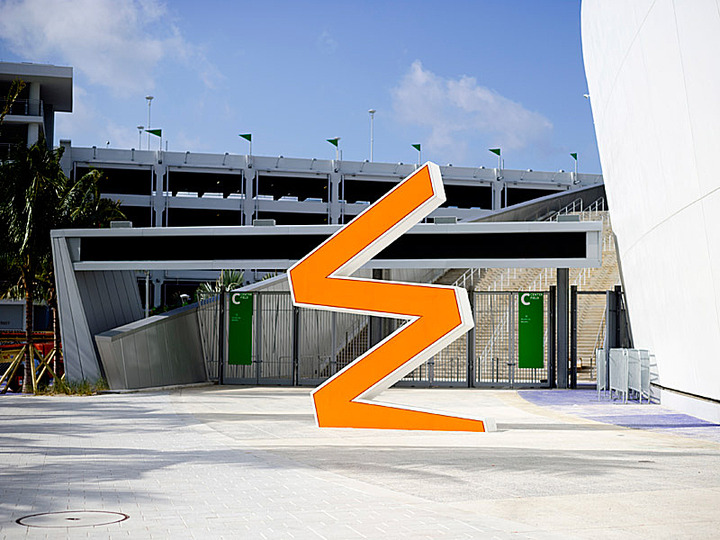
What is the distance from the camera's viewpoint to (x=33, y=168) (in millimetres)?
23344

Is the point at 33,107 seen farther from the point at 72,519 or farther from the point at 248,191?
the point at 72,519

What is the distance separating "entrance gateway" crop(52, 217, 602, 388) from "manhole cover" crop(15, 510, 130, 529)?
49.8 feet

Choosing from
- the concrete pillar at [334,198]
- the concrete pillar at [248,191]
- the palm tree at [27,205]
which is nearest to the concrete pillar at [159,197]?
the concrete pillar at [248,191]

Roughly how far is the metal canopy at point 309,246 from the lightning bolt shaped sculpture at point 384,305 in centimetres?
800

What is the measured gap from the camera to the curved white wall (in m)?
13.6

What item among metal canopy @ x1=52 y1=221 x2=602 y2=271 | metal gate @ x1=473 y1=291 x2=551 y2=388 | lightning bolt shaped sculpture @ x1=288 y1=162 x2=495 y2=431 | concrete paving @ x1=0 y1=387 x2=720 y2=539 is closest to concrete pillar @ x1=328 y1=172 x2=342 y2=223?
metal gate @ x1=473 y1=291 x2=551 y2=388

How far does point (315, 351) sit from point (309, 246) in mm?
5317

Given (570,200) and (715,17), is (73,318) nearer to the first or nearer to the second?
(715,17)

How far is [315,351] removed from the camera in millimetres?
27031

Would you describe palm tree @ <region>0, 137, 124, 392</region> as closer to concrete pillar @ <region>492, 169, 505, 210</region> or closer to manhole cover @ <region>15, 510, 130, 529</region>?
manhole cover @ <region>15, 510, 130, 529</region>

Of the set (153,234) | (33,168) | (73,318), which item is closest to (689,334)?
(153,234)

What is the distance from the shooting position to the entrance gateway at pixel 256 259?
866 inches

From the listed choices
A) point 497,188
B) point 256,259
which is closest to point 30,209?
point 256,259

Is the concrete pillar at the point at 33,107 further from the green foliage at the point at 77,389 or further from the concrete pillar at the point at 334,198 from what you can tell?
the green foliage at the point at 77,389
